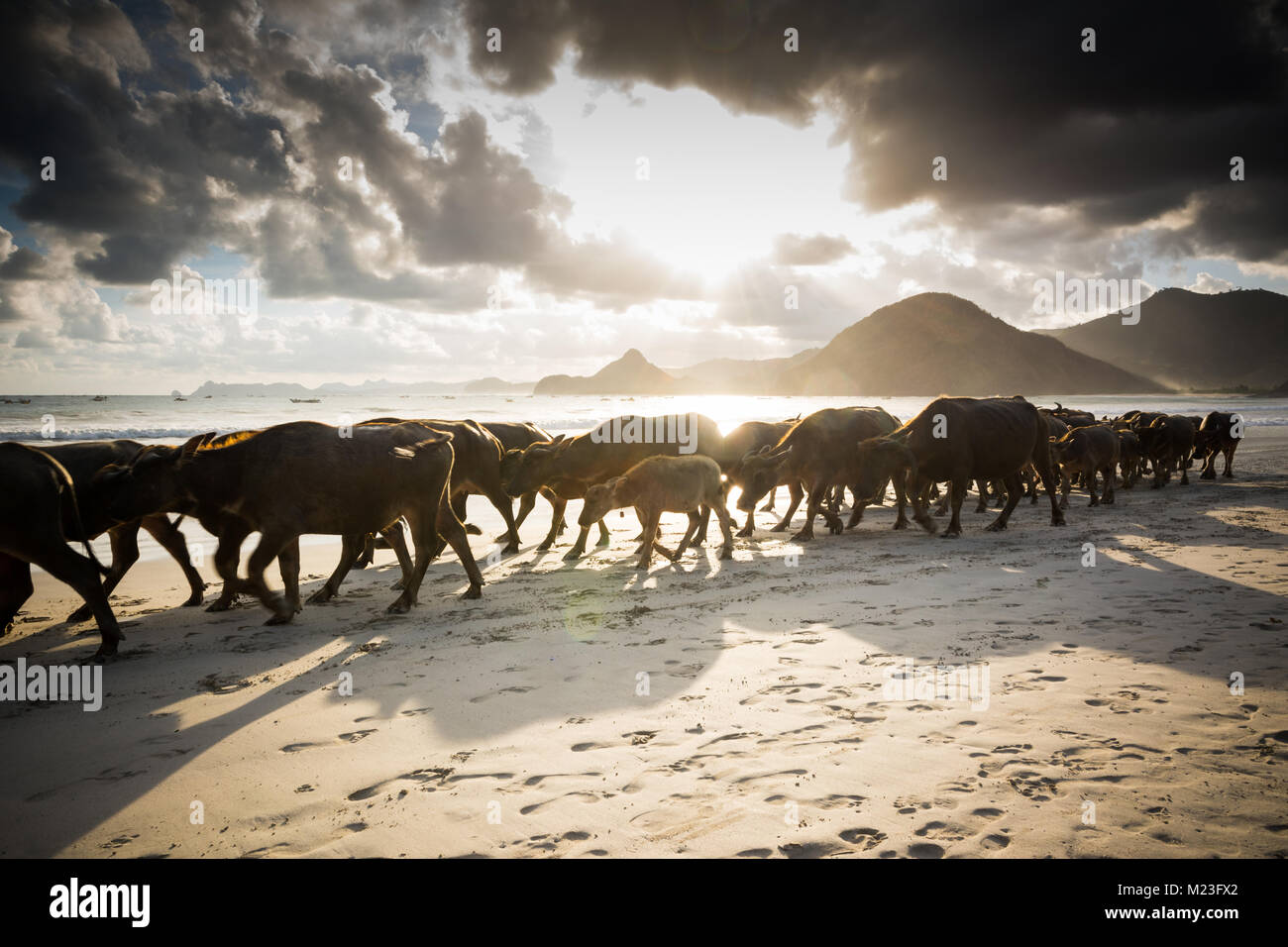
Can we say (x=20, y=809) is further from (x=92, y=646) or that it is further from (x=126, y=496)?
(x=126, y=496)

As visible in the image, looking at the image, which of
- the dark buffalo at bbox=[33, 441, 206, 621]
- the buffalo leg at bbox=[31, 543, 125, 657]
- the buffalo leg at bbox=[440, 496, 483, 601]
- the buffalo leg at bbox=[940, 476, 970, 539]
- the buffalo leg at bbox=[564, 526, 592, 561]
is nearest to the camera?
the buffalo leg at bbox=[31, 543, 125, 657]

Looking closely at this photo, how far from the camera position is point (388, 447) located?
853 cm

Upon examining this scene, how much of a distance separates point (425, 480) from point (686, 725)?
5471mm

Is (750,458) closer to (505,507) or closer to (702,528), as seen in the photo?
(702,528)

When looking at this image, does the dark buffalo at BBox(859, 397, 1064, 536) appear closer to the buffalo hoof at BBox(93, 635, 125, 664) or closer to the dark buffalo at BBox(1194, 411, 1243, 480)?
the buffalo hoof at BBox(93, 635, 125, 664)

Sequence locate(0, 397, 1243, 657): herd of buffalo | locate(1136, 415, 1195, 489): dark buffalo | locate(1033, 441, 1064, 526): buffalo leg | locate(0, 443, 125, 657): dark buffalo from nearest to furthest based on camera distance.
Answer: locate(0, 443, 125, 657): dark buffalo → locate(0, 397, 1243, 657): herd of buffalo → locate(1033, 441, 1064, 526): buffalo leg → locate(1136, 415, 1195, 489): dark buffalo

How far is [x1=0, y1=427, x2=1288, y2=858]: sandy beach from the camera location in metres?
3.37

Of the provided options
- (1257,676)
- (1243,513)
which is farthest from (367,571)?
(1243,513)

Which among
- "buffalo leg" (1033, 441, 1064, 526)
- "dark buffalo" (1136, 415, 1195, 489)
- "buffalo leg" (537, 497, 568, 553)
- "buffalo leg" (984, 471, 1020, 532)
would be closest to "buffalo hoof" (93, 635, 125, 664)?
"buffalo leg" (537, 497, 568, 553)

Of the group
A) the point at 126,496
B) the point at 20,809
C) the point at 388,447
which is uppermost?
the point at 388,447

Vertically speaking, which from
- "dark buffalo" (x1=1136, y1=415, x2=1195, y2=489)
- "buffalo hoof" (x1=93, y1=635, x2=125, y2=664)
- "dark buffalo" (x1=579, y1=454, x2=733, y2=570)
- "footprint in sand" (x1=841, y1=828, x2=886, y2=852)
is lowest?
"buffalo hoof" (x1=93, y1=635, x2=125, y2=664)

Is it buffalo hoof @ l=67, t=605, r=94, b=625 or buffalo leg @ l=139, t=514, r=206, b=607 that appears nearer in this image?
buffalo hoof @ l=67, t=605, r=94, b=625

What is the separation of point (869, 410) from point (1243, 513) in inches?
332

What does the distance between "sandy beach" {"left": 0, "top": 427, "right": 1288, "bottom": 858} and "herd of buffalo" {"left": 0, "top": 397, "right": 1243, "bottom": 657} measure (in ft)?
2.98
